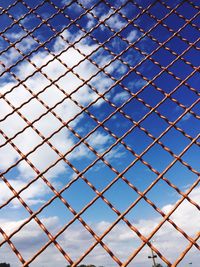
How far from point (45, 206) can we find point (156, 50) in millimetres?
1487

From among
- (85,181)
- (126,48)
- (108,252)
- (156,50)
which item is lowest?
(108,252)

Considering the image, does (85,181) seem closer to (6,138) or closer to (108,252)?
(108,252)

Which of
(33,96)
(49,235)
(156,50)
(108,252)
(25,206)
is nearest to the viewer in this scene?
(108,252)

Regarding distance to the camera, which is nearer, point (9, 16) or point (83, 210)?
point (83, 210)

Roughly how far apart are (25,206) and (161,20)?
6.27 ft

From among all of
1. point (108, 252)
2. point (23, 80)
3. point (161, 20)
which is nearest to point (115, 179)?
point (108, 252)

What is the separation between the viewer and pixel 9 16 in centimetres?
315

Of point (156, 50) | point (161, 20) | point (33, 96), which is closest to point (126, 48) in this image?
point (156, 50)

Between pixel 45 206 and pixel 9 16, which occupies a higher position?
pixel 9 16

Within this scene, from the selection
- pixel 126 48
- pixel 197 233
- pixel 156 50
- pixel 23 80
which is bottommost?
pixel 197 233

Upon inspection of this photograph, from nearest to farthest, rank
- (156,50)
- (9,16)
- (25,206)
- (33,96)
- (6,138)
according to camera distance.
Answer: (25,206) < (6,138) < (33,96) < (156,50) < (9,16)

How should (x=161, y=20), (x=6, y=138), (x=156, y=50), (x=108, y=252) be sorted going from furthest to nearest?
(x=161, y=20), (x=156, y=50), (x=6, y=138), (x=108, y=252)

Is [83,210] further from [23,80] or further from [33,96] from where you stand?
[23,80]

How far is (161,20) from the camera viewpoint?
2.88 metres
